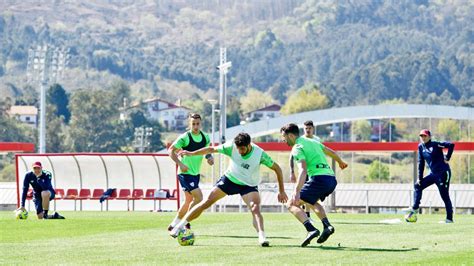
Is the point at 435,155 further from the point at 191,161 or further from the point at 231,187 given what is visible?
the point at 231,187

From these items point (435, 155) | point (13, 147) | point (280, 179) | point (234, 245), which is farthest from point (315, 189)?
point (13, 147)

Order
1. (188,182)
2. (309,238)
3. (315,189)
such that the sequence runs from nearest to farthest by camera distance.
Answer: (309,238) < (315,189) < (188,182)

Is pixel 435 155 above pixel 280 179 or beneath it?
above

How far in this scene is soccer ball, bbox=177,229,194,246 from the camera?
716 inches

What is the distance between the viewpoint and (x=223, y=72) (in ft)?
169

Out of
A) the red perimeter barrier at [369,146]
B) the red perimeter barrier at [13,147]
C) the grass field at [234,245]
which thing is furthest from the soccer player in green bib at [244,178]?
the red perimeter barrier at [13,147]

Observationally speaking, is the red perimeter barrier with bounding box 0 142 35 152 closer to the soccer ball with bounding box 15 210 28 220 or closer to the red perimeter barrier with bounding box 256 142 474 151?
the red perimeter barrier with bounding box 256 142 474 151

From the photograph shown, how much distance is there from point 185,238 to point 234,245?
2.33 feet

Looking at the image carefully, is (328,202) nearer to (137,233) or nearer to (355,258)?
(137,233)

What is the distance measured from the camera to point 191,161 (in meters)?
21.7

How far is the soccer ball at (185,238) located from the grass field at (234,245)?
0.49 ft

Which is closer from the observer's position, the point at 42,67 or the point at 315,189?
the point at 315,189

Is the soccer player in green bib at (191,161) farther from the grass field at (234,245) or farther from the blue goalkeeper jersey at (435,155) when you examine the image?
the blue goalkeeper jersey at (435,155)

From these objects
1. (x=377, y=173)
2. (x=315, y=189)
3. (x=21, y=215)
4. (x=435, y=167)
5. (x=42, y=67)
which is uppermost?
(x=42, y=67)
